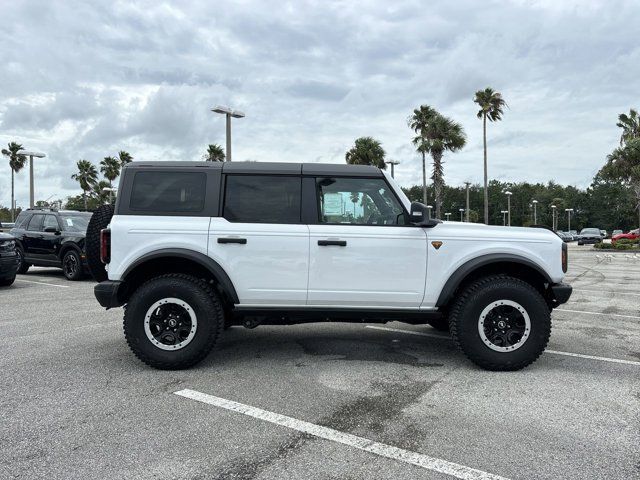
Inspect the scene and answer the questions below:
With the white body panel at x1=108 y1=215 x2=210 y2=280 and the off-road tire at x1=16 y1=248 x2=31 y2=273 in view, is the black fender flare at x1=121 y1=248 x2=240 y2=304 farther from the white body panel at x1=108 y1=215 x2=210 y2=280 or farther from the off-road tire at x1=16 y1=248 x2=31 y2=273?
the off-road tire at x1=16 y1=248 x2=31 y2=273

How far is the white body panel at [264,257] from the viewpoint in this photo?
4453 mm

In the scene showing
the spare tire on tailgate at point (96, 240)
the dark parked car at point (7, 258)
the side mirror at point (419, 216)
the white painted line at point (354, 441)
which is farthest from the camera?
the dark parked car at point (7, 258)

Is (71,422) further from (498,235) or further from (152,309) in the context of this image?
(498,235)

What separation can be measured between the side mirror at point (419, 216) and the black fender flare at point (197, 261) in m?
1.75

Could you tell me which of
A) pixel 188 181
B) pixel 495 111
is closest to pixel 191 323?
pixel 188 181

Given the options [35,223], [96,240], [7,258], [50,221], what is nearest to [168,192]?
[96,240]

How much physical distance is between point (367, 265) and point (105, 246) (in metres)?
2.39

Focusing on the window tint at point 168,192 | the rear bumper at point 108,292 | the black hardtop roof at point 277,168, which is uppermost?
the black hardtop roof at point 277,168

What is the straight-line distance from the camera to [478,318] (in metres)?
4.43

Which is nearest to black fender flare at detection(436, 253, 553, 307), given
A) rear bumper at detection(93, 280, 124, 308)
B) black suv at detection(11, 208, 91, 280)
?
rear bumper at detection(93, 280, 124, 308)

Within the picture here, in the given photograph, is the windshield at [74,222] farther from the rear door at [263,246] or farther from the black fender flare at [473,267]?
the black fender flare at [473,267]

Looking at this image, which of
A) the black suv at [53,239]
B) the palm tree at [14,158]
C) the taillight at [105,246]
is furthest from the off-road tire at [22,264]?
the palm tree at [14,158]

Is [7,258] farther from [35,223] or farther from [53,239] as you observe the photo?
[35,223]

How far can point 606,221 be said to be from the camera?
315 ft
